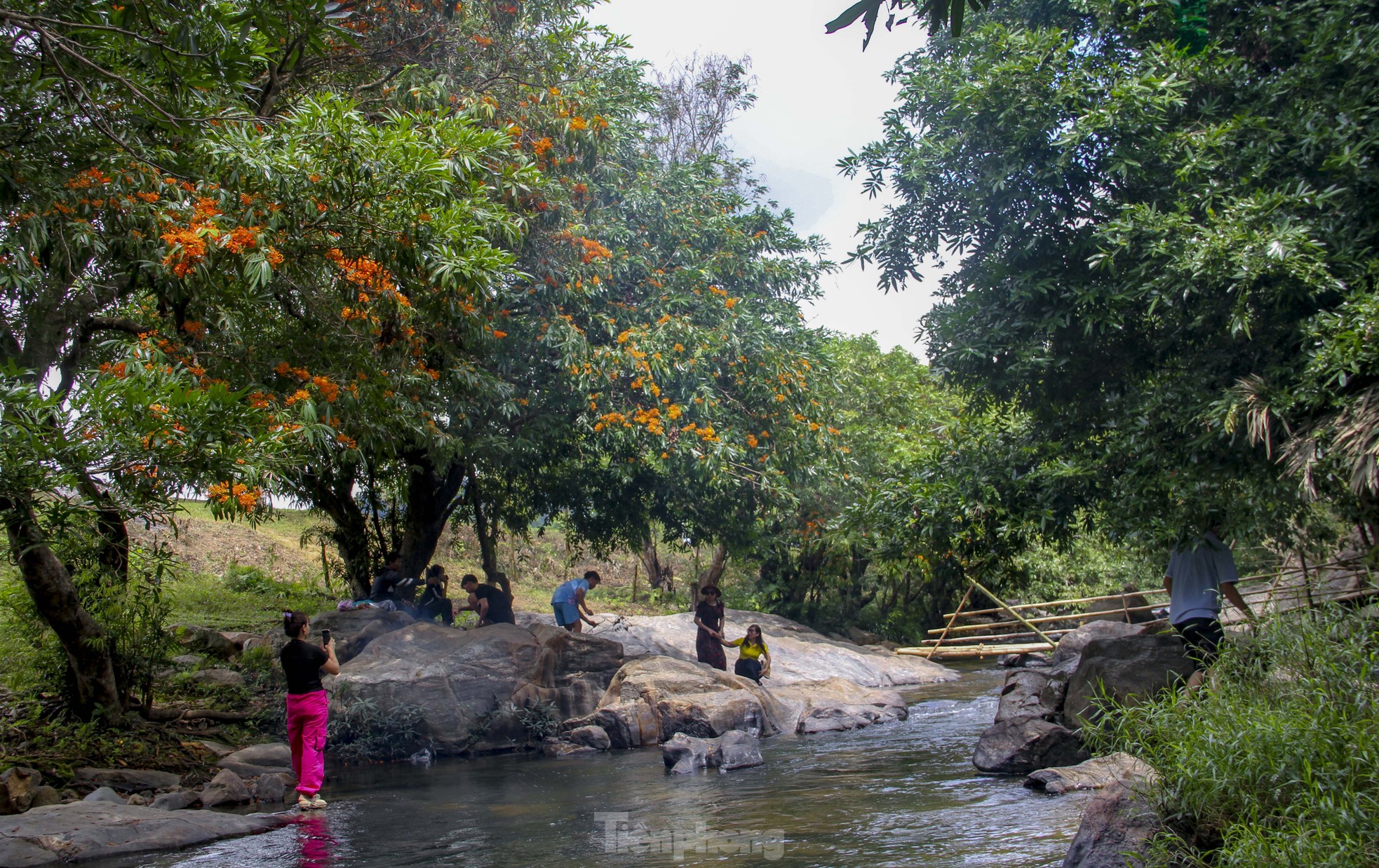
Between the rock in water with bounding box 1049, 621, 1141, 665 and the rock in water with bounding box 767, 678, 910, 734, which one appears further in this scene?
the rock in water with bounding box 767, 678, 910, 734

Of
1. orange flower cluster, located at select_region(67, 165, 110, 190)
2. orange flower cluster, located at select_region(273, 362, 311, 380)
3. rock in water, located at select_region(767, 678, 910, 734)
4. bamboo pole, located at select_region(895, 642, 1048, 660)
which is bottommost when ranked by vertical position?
bamboo pole, located at select_region(895, 642, 1048, 660)

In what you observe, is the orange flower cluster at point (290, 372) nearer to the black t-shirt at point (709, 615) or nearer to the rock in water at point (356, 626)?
the rock in water at point (356, 626)

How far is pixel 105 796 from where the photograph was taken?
24.7 feet

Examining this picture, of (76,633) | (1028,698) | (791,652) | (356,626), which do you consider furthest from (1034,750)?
(791,652)

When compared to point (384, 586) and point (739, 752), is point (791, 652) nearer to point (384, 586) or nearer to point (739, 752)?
point (384, 586)

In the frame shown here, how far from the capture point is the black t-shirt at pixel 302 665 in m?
8.00

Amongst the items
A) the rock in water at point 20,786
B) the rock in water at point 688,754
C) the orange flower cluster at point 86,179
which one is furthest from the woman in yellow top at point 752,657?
the orange flower cluster at point 86,179

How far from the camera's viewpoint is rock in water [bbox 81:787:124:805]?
736cm

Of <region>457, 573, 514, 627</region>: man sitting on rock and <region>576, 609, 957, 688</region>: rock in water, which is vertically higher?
<region>457, 573, 514, 627</region>: man sitting on rock

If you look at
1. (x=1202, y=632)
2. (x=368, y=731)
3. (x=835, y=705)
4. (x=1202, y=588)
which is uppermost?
(x=1202, y=588)

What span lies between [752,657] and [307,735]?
24.0 ft

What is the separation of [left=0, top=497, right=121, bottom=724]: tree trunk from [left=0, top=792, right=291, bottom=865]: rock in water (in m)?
2.02

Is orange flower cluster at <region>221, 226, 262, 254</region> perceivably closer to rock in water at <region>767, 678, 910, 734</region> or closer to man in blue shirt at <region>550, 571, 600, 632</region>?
man in blue shirt at <region>550, 571, 600, 632</region>

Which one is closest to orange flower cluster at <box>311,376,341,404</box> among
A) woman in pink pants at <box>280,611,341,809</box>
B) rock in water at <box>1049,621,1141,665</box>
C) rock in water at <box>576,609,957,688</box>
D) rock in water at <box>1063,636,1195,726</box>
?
woman in pink pants at <box>280,611,341,809</box>
